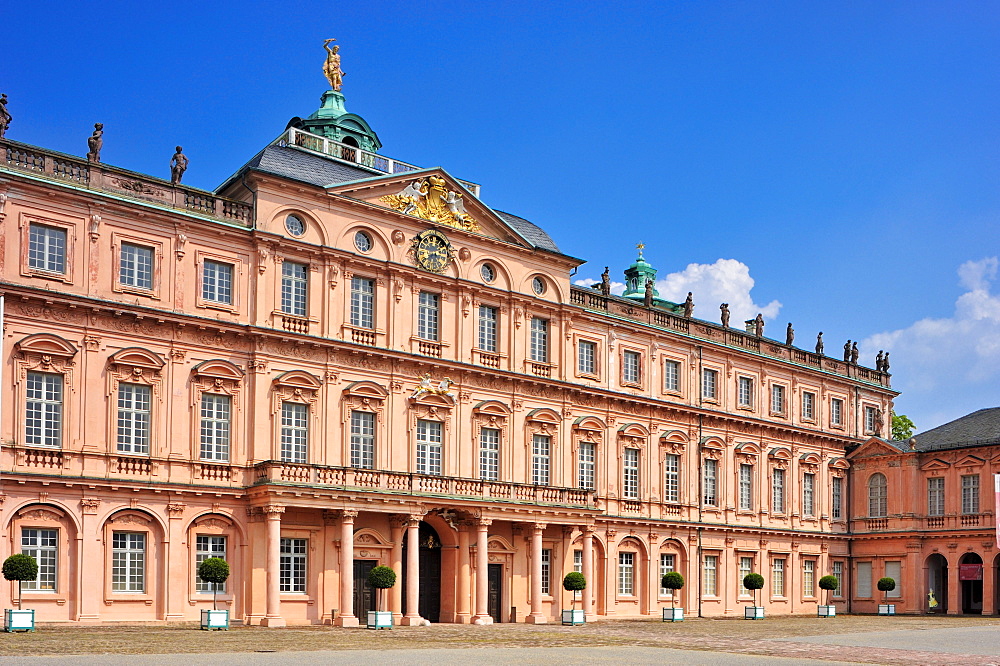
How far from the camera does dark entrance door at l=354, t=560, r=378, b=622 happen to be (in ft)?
137

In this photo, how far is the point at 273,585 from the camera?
38.1m

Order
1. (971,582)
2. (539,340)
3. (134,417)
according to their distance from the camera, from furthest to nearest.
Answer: (971,582) → (539,340) → (134,417)

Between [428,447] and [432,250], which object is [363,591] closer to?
[428,447]

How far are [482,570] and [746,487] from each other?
775 inches

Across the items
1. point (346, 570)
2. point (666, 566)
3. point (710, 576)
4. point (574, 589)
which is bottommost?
point (710, 576)

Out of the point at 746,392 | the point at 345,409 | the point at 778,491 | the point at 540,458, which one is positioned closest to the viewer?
the point at 345,409

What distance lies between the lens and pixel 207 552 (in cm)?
3878

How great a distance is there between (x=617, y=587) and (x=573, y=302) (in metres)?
12.3

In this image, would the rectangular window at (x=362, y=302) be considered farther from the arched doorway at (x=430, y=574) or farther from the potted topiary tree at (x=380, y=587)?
the potted topiary tree at (x=380, y=587)

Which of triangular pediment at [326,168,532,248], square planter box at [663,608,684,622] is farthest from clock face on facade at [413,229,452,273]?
square planter box at [663,608,684,622]

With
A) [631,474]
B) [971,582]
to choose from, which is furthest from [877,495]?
[631,474]

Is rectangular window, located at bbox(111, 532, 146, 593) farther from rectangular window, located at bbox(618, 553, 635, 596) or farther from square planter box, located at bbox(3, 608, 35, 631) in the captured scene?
rectangular window, located at bbox(618, 553, 635, 596)

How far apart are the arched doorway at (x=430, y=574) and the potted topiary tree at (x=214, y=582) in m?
8.66

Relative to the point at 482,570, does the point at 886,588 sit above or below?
below
